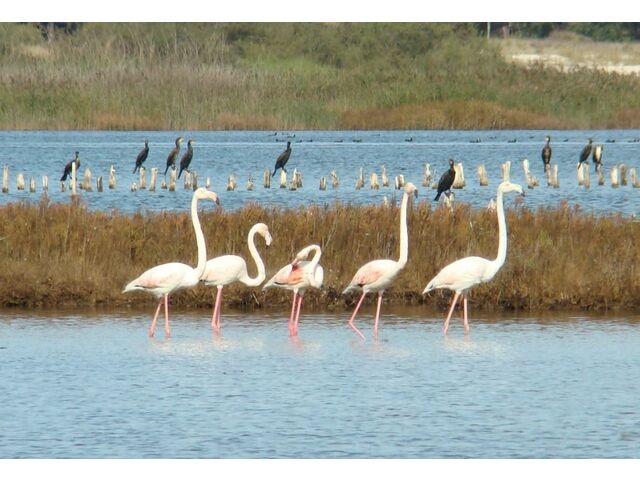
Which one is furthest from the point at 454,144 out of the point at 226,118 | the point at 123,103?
the point at 123,103

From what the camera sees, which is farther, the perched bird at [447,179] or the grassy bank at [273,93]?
the grassy bank at [273,93]

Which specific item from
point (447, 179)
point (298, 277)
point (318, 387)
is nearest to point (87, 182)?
point (447, 179)

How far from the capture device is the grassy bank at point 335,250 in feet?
51.6

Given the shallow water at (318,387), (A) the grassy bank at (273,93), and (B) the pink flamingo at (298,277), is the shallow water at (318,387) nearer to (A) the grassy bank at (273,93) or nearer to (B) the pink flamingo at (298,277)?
(B) the pink flamingo at (298,277)

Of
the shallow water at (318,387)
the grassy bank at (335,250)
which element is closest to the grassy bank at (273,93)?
the grassy bank at (335,250)

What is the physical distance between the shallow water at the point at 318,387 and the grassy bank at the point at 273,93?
30430mm

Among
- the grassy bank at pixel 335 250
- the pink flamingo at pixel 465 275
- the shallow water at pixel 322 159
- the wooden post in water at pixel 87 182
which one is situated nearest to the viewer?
the pink flamingo at pixel 465 275

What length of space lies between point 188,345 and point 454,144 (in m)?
34.4

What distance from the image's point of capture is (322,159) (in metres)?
42.4

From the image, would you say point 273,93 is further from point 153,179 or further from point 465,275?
point 465,275

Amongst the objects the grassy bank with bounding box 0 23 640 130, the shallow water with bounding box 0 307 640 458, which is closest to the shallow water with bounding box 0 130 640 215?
the grassy bank with bounding box 0 23 640 130

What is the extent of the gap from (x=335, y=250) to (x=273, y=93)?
30.7 m

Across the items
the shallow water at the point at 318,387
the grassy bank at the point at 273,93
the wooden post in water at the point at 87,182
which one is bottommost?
the shallow water at the point at 318,387

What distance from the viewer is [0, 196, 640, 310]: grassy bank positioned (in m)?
15.7
